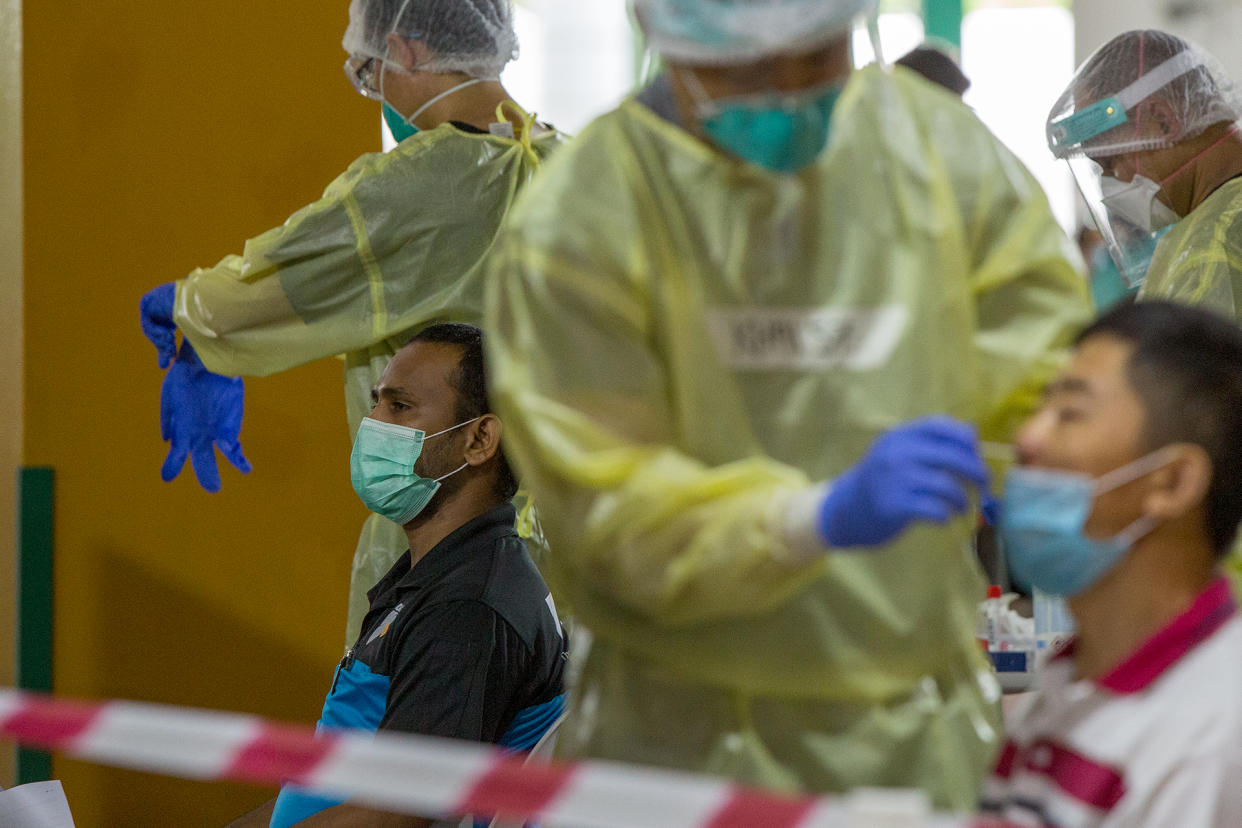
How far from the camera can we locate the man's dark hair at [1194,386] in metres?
1.19

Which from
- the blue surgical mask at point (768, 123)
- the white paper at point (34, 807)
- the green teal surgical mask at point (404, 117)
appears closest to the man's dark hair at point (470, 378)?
the green teal surgical mask at point (404, 117)

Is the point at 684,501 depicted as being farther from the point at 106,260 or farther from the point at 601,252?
the point at 106,260

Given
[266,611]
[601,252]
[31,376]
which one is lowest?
[266,611]

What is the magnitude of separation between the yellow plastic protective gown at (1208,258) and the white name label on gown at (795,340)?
145 centimetres

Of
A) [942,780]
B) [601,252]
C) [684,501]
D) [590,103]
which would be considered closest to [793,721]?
[942,780]

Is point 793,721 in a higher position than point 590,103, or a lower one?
lower

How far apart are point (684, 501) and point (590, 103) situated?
223 inches

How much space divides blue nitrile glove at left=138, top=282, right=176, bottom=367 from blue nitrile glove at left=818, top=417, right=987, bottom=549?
2.08 meters

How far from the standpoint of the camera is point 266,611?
3.67 meters

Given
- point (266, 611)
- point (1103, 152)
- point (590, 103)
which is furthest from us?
point (590, 103)

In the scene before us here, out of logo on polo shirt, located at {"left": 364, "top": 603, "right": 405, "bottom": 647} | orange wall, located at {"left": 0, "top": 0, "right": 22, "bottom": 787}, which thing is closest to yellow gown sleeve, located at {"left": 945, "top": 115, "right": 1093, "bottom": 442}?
logo on polo shirt, located at {"left": 364, "top": 603, "right": 405, "bottom": 647}

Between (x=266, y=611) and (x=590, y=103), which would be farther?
(x=590, y=103)

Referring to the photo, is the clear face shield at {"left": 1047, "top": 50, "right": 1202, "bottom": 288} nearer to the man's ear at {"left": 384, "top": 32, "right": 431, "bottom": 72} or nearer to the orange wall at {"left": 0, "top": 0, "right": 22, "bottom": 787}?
the man's ear at {"left": 384, "top": 32, "right": 431, "bottom": 72}

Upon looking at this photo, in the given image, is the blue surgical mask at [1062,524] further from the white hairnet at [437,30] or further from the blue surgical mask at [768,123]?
the white hairnet at [437,30]
